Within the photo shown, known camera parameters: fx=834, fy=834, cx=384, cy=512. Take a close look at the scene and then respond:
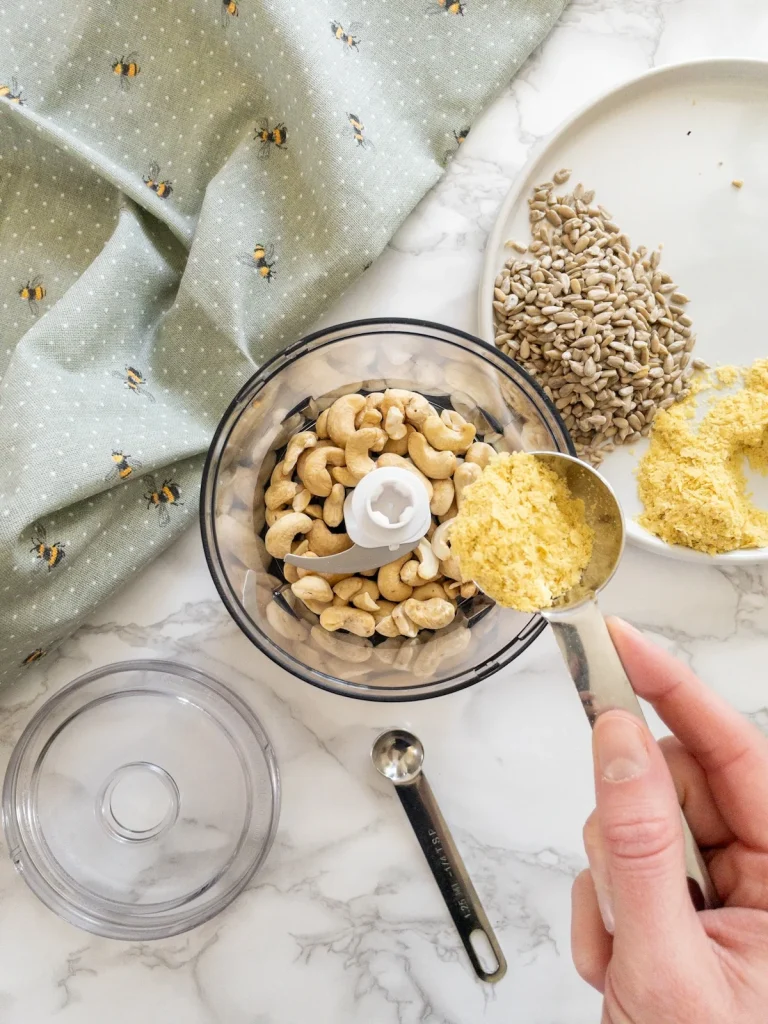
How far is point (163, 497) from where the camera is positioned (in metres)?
0.84

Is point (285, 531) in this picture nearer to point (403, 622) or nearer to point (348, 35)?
point (403, 622)

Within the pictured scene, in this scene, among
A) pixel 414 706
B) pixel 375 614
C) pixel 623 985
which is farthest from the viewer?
pixel 414 706

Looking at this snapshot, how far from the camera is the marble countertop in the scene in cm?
87

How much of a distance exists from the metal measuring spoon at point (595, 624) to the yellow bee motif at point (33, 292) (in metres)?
0.53

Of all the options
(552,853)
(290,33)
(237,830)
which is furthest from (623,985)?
(290,33)

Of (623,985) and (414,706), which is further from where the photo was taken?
(414,706)

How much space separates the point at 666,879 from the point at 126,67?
0.88 metres

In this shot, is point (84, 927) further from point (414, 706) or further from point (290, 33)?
point (290, 33)

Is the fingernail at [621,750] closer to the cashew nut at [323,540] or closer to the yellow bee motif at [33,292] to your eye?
the cashew nut at [323,540]

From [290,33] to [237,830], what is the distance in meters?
0.81

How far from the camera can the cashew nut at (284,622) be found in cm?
81

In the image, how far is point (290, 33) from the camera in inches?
31.9

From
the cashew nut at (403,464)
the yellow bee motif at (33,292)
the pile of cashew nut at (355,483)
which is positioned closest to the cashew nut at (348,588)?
the pile of cashew nut at (355,483)

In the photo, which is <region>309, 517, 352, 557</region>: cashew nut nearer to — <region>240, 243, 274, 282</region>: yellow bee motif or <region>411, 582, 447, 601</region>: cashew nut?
<region>411, 582, 447, 601</region>: cashew nut
